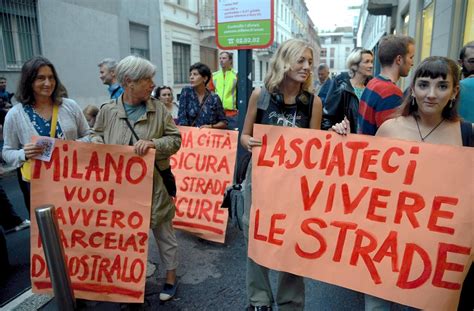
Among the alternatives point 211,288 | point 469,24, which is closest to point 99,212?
point 211,288

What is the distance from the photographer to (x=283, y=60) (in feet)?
7.41

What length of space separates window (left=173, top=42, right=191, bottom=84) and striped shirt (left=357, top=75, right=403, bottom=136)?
16.5m

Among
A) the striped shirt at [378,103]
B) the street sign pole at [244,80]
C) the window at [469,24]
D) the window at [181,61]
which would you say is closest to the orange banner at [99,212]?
the striped shirt at [378,103]

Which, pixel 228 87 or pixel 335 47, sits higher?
pixel 335 47

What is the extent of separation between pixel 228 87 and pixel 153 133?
11.9 feet

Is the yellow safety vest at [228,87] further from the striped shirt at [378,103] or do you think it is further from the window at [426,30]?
the window at [426,30]

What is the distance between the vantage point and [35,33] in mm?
10281

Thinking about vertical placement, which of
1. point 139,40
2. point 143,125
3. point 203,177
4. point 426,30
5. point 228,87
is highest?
point 139,40

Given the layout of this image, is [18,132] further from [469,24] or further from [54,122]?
[469,24]

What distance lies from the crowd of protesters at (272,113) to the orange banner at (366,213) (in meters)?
0.13

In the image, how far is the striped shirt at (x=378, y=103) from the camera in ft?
8.52

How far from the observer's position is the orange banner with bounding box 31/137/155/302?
238 centimetres

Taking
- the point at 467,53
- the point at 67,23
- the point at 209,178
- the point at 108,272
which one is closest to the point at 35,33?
the point at 67,23

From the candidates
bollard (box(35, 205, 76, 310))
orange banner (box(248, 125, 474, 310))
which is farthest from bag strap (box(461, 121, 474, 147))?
bollard (box(35, 205, 76, 310))
